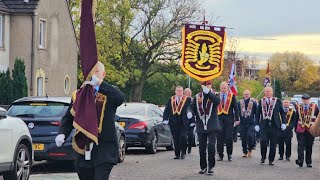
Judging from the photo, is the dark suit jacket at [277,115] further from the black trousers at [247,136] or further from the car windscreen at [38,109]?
the car windscreen at [38,109]

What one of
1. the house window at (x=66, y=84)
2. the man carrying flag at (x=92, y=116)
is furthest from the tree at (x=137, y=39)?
the man carrying flag at (x=92, y=116)

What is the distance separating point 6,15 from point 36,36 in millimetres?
1926

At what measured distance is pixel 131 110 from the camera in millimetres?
18984

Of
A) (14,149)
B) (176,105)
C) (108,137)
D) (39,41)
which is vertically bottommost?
(14,149)

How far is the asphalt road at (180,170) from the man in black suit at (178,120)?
349 mm

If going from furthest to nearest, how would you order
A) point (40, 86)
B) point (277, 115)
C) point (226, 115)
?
point (40, 86) < point (226, 115) < point (277, 115)

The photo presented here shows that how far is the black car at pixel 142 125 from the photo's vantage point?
18.1 meters

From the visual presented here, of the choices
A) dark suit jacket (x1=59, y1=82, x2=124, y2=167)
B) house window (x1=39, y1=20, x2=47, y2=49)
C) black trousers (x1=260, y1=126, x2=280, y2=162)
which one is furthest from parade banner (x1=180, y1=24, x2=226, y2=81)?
house window (x1=39, y1=20, x2=47, y2=49)

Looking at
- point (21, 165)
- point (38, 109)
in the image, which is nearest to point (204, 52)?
point (38, 109)

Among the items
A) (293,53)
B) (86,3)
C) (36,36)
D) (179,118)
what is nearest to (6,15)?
(36,36)

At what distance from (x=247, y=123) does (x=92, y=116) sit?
13.4 m

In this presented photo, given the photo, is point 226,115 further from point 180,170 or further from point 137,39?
point 137,39

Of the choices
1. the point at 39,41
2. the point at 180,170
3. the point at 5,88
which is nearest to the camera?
the point at 180,170

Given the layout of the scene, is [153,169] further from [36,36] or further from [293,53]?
[293,53]
